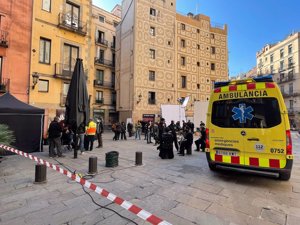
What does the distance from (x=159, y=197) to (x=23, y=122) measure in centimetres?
780

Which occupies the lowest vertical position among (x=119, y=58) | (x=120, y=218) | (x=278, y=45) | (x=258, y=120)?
(x=120, y=218)

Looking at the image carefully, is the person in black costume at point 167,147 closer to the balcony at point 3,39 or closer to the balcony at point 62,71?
the balcony at point 62,71

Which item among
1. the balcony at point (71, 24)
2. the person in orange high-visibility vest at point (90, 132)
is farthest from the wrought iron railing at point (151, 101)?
the person in orange high-visibility vest at point (90, 132)

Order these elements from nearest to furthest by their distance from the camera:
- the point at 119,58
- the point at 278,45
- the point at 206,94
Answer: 1. the point at 119,58
2. the point at 206,94
3. the point at 278,45

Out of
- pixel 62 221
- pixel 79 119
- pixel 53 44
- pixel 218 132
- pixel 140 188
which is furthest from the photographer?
pixel 53 44

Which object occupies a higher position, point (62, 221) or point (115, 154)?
point (115, 154)

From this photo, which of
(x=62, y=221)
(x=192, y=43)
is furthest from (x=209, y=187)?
(x=192, y=43)

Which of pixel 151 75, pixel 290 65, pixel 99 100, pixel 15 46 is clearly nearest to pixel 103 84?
pixel 99 100

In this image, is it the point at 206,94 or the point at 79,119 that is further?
the point at 206,94

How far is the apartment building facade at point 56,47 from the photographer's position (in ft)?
50.1

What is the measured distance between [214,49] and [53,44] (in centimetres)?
2611

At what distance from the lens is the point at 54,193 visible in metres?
4.35

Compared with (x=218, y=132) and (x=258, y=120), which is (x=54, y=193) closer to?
(x=218, y=132)

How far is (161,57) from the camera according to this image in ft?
91.1
